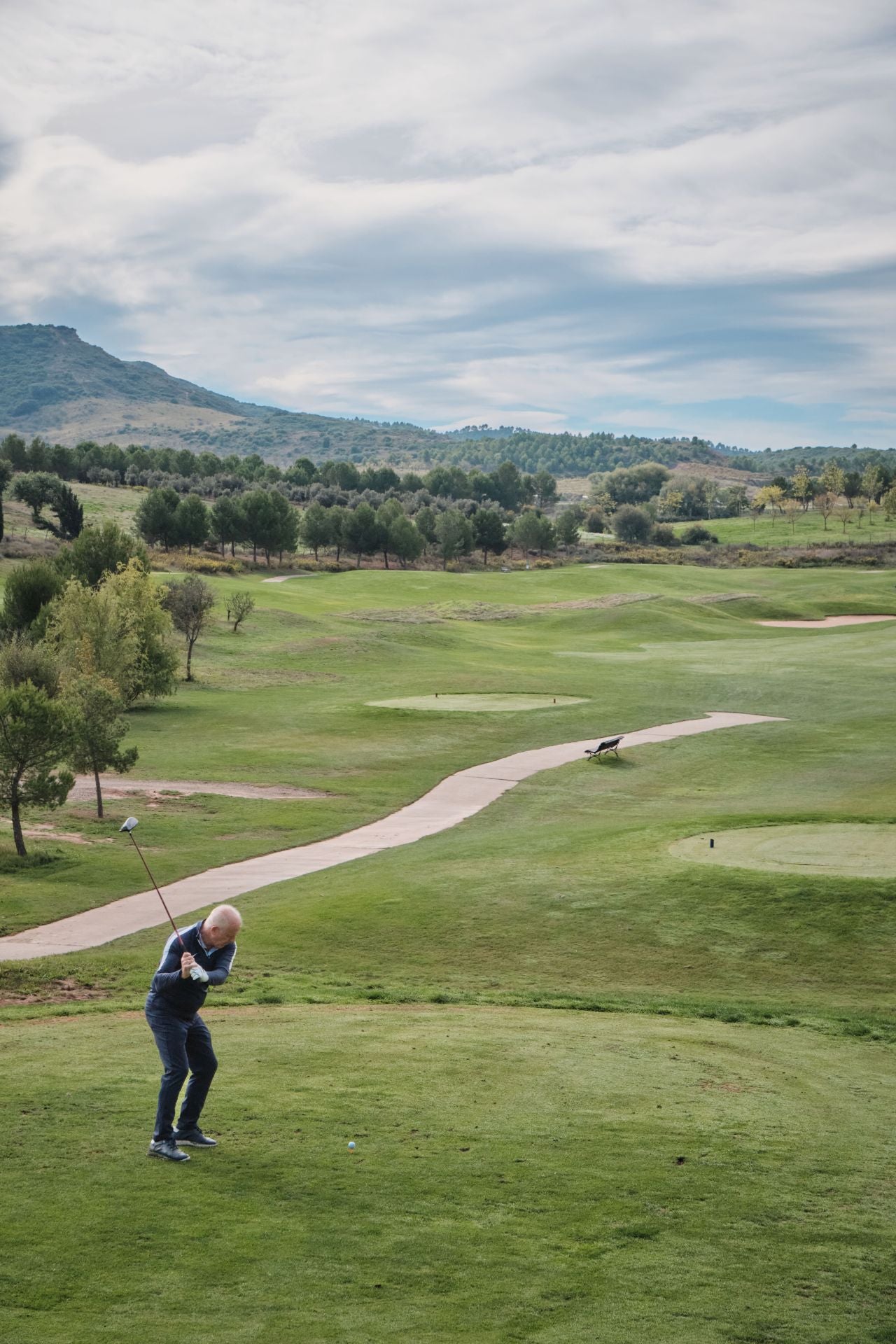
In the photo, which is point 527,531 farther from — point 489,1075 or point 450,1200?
point 450,1200

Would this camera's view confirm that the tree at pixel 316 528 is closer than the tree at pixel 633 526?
Yes

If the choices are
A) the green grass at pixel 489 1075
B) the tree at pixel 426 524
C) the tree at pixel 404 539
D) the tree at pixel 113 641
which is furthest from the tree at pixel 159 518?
the green grass at pixel 489 1075

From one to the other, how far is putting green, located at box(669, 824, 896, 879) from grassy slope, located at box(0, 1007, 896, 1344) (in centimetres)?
962

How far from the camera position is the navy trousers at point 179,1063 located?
10352 mm

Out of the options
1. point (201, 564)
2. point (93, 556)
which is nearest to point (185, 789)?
point (93, 556)

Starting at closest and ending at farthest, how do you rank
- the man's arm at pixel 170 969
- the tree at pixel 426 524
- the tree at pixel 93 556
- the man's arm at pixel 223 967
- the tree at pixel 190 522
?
the man's arm at pixel 223 967, the man's arm at pixel 170 969, the tree at pixel 93 556, the tree at pixel 190 522, the tree at pixel 426 524

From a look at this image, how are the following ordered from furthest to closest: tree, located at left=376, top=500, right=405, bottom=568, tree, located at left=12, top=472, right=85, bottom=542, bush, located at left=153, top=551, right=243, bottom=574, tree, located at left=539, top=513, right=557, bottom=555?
tree, located at left=539, top=513, right=557, bottom=555 → tree, located at left=376, top=500, right=405, bottom=568 → tree, located at left=12, top=472, right=85, bottom=542 → bush, located at left=153, top=551, right=243, bottom=574

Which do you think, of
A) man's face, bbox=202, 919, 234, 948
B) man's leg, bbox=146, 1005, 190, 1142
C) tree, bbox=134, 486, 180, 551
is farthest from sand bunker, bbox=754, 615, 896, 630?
man's leg, bbox=146, 1005, 190, 1142

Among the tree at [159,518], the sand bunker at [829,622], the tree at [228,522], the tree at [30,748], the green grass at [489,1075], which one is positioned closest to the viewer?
the green grass at [489,1075]

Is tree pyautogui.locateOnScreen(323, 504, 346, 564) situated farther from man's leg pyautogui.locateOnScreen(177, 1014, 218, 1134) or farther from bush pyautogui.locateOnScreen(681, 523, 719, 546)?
man's leg pyautogui.locateOnScreen(177, 1014, 218, 1134)

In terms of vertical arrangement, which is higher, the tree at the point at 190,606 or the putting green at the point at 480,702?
the tree at the point at 190,606

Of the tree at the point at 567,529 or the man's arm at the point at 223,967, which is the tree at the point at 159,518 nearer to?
the tree at the point at 567,529

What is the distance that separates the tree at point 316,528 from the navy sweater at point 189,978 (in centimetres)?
12391

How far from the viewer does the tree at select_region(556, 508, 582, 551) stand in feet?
526
